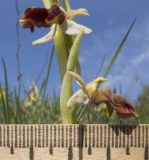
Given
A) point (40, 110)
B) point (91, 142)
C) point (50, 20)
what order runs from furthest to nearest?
point (40, 110), point (50, 20), point (91, 142)

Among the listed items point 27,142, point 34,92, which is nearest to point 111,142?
point 27,142

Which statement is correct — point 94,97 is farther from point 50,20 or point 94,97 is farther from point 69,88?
point 50,20

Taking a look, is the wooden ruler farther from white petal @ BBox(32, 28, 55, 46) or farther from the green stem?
white petal @ BBox(32, 28, 55, 46)

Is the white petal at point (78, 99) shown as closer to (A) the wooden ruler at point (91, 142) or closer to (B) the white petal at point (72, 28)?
(A) the wooden ruler at point (91, 142)

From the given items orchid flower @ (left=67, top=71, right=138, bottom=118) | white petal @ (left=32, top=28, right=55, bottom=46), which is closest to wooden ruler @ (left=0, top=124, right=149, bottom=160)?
orchid flower @ (left=67, top=71, right=138, bottom=118)

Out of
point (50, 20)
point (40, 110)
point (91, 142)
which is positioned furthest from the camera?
point (40, 110)

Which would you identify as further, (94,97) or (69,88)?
(69,88)

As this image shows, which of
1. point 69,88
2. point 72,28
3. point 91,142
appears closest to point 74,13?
point 72,28
